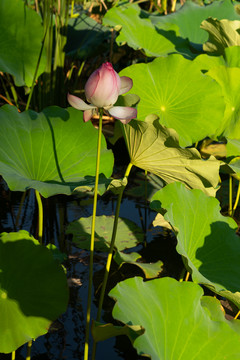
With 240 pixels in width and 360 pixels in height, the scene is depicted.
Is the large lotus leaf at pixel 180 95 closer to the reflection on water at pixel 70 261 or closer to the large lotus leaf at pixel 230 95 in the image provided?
the large lotus leaf at pixel 230 95

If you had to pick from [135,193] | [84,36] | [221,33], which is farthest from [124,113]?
[84,36]

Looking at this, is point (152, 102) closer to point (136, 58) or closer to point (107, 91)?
point (107, 91)

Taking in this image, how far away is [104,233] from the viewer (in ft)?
5.50

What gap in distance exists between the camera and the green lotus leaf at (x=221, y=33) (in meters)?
1.99

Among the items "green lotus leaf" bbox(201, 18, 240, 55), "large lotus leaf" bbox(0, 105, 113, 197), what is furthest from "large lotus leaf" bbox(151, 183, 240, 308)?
"green lotus leaf" bbox(201, 18, 240, 55)

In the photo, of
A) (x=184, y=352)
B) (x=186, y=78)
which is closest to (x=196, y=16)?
(x=186, y=78)

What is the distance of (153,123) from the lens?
118 centimetres

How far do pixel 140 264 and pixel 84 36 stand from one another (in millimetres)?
1710

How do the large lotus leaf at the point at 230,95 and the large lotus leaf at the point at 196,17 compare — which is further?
the large lotus leaf at the point at 196,17

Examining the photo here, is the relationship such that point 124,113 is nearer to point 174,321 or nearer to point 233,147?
point 174,321

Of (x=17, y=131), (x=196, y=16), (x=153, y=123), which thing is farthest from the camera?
(x=196, y=16)

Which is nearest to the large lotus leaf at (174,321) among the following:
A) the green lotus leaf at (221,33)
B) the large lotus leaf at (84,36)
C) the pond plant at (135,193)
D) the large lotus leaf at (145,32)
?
Result: the pond plant at (135,193)

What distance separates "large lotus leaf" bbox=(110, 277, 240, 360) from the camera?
866 mm

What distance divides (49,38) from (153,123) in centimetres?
105
